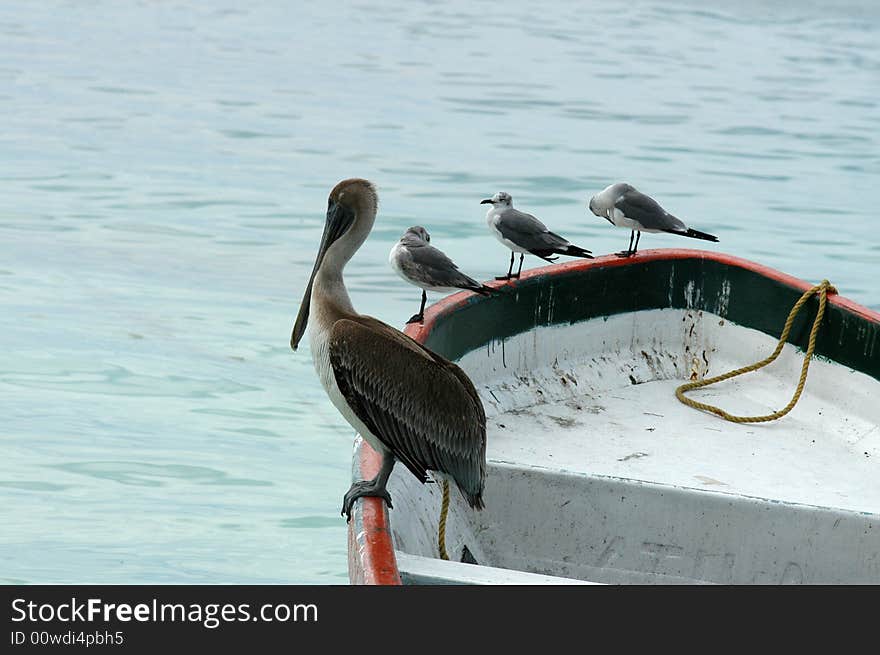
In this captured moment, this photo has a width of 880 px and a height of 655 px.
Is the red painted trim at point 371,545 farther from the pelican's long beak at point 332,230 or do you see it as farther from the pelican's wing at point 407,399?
the pelican's long beak at point 332,230

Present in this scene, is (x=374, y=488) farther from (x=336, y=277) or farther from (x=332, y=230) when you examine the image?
(x=332, y=230)

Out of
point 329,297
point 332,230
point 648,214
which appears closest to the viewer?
point 329,297

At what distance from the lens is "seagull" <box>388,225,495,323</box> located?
5.52 m

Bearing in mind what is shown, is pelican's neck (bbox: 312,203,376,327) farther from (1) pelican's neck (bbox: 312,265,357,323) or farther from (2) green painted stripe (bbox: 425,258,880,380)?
(2) green painted stripe (bbox: 425,258,880,380)

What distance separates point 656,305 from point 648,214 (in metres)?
0.46

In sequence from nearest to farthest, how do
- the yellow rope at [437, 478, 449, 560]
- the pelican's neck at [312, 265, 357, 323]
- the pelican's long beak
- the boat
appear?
1. the pelican's neck at [312, 265, 357, 323]
2. the yellow rope at [437, 478, 449, 560]
3. the pelican's long beak
4. the boat

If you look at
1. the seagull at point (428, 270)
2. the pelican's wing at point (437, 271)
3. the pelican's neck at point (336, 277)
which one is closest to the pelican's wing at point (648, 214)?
the seagull at point (428, 270)

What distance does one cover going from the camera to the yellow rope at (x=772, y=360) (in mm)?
5991

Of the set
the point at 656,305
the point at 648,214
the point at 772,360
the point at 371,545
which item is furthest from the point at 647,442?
the point at 371,545

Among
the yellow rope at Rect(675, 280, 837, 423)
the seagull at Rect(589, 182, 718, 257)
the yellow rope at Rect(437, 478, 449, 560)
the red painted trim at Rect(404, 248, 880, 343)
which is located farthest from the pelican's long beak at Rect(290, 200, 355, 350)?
the seagull at Rect(589, 182, 718, 257)

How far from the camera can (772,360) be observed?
633 cm

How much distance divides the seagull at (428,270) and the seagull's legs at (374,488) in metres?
1.43

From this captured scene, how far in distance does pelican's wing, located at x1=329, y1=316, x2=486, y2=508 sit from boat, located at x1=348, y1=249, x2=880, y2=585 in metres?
0.21

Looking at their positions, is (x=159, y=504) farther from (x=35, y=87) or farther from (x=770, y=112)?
(x=770, y=112)
